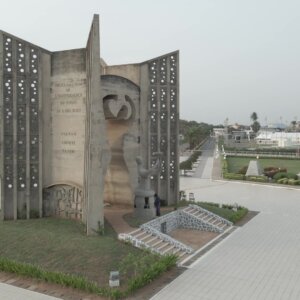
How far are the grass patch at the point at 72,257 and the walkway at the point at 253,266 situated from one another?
113 centimetres

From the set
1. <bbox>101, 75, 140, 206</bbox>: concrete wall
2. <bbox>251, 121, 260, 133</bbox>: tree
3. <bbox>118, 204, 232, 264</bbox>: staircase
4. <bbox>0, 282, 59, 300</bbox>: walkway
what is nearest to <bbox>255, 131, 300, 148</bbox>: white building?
<bbox>251, 121, 260, 133</bbox>: tree

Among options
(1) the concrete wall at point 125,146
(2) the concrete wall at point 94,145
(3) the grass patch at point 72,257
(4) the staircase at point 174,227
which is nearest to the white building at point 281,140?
(4) the staircase at point 174,227

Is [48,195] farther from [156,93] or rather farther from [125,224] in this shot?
[156,93]

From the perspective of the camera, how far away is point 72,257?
12023mm

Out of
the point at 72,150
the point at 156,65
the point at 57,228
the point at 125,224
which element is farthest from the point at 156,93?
the point at 57,228

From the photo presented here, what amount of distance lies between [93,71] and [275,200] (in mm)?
16655

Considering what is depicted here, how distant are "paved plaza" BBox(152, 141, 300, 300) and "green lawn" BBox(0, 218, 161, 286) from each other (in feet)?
5.24

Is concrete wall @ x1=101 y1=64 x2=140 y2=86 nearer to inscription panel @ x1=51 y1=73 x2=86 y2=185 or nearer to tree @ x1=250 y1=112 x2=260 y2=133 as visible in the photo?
inscription panel @ x1=51 y1=73 x2=86 y2=185

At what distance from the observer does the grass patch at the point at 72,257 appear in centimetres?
1077

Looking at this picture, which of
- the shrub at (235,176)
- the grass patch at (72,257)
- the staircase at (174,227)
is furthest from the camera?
the shrub at (235,176)

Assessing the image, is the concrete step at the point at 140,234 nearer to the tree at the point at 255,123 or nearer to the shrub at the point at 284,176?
the shrub at the point at 284,176

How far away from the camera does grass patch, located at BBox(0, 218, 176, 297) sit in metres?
10.8

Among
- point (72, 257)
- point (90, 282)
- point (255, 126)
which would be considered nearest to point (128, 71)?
point (72, 257)

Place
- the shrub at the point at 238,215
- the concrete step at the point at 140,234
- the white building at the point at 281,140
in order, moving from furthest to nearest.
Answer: the white building at the point at 281,140
the shrub at the point at 238,215
the concrete step at the point at 140,234
